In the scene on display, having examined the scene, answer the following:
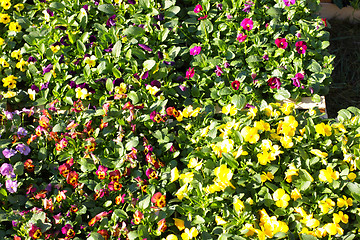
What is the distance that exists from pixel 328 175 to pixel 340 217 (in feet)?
0.61

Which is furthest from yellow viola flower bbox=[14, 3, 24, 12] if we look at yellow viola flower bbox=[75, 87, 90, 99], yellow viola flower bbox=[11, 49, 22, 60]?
yellow viola flower bbox=[75, 87, 90, 99]

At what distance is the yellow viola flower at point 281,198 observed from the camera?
177cm

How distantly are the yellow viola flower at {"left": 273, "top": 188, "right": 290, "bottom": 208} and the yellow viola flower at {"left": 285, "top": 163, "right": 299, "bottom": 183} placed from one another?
0.30 feet

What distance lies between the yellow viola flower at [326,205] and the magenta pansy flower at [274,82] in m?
0.74

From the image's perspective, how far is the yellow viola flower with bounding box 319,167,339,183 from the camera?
71.3 inches

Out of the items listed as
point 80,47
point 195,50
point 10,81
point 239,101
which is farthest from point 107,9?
point 239,101

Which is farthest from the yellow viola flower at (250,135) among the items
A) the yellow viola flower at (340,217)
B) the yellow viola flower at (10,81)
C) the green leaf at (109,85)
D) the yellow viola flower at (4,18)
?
the yellow viola flower at (4,18)

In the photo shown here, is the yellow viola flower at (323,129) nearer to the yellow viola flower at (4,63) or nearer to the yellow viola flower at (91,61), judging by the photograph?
the yellow viola flower at (91,61)

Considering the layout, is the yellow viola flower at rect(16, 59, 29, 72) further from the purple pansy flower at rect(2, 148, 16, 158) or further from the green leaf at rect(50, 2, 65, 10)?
the purple pansy flower at rect(2, 148, 16, 158)

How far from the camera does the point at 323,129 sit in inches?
77.7

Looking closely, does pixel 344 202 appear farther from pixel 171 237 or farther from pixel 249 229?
pixel 171 237

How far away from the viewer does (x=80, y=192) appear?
193 cm

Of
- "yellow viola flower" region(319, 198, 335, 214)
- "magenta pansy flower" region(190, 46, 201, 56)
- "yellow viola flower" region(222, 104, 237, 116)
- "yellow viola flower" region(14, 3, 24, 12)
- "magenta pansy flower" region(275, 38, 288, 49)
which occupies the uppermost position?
"yellow viola flower" region(14, 3, 24, 12)

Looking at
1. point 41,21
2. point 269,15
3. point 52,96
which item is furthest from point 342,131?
point 41,21
